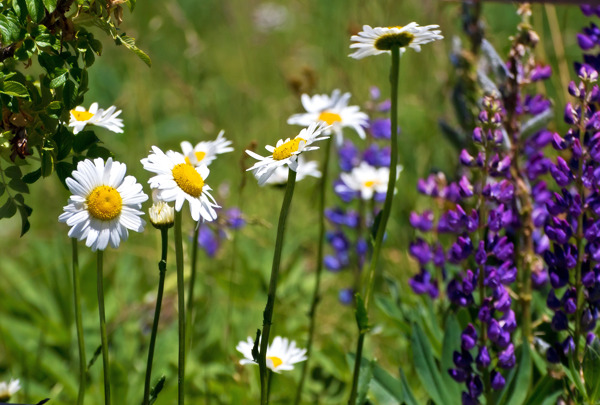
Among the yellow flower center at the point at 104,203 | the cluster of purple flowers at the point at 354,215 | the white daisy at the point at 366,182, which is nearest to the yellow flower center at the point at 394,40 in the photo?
the yellow flower center at the point at 104,203

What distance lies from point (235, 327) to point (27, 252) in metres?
0.88

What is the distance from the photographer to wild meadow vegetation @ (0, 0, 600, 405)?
40.4 inches

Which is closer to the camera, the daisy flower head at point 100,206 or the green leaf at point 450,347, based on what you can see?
the daisy flower head at point 100,206

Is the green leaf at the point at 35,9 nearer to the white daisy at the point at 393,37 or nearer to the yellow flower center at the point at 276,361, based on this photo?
the white daisy at the point at 393,37

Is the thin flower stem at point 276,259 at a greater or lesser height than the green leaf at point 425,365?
greater

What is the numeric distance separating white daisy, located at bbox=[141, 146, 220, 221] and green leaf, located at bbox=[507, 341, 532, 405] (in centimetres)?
63

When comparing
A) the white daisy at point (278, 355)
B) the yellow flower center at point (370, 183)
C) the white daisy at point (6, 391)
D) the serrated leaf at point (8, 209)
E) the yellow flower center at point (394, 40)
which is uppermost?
the yellow flower center at point (394, 40)

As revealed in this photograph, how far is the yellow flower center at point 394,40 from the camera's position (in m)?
1.03

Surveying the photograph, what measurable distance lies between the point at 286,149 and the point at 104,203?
9.6 inches

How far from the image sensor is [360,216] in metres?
2.04

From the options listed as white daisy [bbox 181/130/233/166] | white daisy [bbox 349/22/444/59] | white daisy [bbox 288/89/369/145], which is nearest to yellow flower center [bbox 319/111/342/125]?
white daisy [bbox 288/89/369/145]

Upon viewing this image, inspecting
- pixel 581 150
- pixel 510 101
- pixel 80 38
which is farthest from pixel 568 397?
pixel 80 38

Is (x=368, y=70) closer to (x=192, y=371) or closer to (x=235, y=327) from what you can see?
(x=235, y=327)

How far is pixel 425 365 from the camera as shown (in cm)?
132
